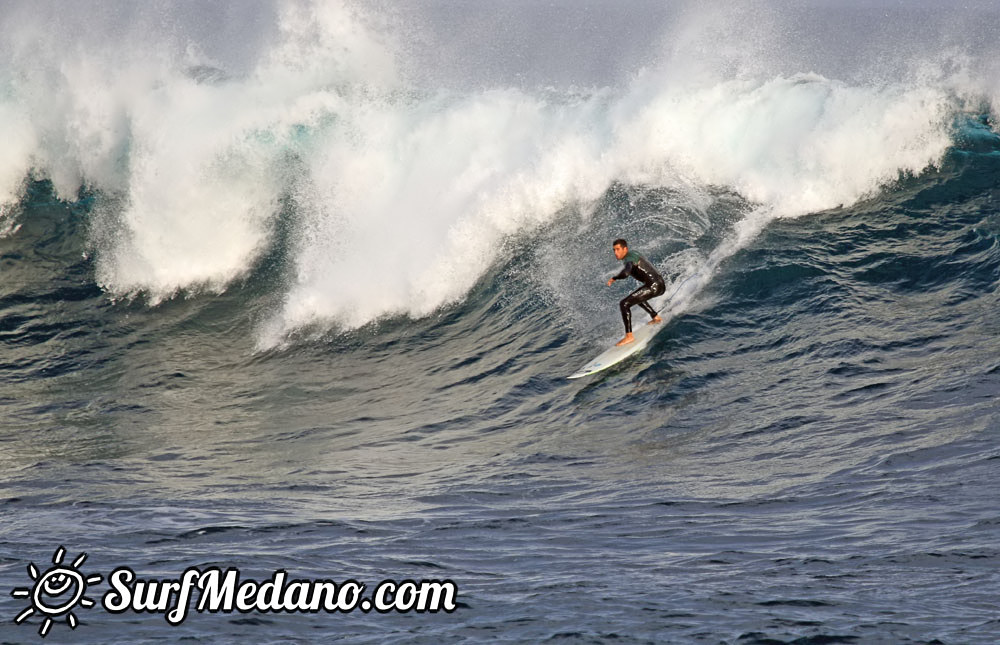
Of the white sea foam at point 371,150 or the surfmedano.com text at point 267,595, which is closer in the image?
the surfmedano.com text at point 267,595

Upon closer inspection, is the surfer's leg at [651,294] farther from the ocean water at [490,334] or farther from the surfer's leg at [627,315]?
the ocean water at [490,334]

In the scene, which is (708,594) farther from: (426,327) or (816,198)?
(816,198)

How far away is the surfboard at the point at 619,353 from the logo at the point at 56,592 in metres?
6.02

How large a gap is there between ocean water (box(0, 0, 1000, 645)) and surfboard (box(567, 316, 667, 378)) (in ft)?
0.54

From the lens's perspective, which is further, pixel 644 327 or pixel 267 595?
pixel 644 327

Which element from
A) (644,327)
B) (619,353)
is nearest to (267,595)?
(619,353)

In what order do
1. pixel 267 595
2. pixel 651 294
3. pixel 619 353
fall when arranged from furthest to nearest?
pixel 651 294 → pixel 619 353 → pixel 267 595

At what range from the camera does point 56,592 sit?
6527 millimetres

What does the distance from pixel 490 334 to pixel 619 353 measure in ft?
7.03

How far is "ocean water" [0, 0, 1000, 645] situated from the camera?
6609 millimetres

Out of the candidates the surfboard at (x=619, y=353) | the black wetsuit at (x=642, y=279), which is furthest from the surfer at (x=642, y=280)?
the surfboard at (x=619, y=353)

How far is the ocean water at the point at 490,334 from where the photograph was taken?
260 inches

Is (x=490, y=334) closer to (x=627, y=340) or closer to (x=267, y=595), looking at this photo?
(x=627, y=340)

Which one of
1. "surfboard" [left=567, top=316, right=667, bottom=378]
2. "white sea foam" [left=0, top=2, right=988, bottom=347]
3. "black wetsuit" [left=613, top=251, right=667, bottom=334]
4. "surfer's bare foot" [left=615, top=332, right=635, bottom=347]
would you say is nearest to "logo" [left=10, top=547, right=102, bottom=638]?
"surfboard" [left=567, top=316, right=667, bottom=378]
